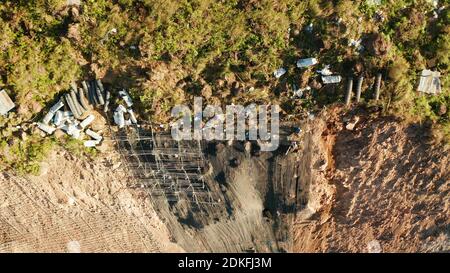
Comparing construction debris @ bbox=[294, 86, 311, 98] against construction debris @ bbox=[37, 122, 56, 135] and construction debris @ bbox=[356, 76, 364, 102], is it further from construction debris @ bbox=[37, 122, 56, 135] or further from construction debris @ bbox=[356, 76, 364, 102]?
construction debris @ bbox=[37, 122, 56, 135]

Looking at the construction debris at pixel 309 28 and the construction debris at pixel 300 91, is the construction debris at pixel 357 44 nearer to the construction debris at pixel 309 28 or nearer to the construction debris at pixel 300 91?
the construction debris at pixel 309 28

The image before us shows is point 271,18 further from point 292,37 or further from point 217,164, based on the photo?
point 217,164

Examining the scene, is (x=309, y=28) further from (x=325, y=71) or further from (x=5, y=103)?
(x=5, y=103)

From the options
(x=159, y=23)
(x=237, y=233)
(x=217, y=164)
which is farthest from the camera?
(x=237, y=233)

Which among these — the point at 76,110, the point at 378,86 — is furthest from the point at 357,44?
the point at 76,110

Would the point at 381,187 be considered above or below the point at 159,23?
below

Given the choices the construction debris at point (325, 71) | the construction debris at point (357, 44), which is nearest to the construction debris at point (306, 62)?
the construction debris at point (325, 71)

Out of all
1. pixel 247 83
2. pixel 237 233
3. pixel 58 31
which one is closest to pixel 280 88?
pixel 247 83
